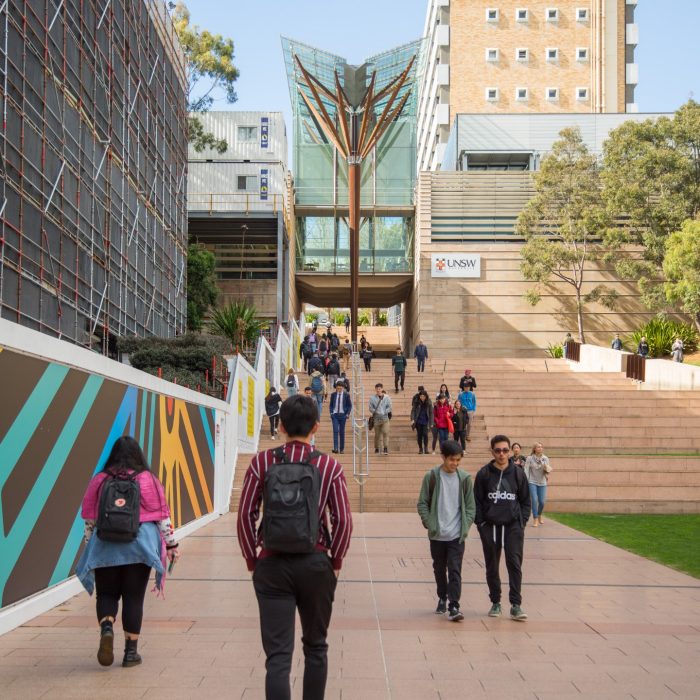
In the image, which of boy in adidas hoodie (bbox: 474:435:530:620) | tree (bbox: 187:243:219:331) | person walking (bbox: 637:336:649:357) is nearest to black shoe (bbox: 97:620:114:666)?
boy in adidas hoodie (bbox: 474:435:530:620)

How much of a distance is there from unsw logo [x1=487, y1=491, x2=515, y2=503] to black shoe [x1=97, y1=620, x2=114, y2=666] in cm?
303

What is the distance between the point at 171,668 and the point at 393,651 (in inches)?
56.0

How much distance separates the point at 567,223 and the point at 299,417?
126 feet

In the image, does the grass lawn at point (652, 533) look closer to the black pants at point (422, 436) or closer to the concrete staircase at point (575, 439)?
the concrete staircase at point (575, 439)

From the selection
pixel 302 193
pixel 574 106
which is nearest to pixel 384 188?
pixel 302 193

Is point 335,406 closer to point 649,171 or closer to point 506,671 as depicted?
point 506,671

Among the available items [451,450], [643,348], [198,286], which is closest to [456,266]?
[198,286]

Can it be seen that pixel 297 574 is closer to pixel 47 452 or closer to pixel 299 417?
pixel 299 417

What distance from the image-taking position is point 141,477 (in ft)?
18.9

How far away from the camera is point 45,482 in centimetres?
747

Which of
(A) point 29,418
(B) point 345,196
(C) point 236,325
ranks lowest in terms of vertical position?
(A) point 29,418

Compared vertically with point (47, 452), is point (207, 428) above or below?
below

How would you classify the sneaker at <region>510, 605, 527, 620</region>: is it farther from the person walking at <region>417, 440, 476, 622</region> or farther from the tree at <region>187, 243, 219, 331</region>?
the tree at <region>187, 243, 219, 331</region>

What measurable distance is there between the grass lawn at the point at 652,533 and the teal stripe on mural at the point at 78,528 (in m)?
5.95
